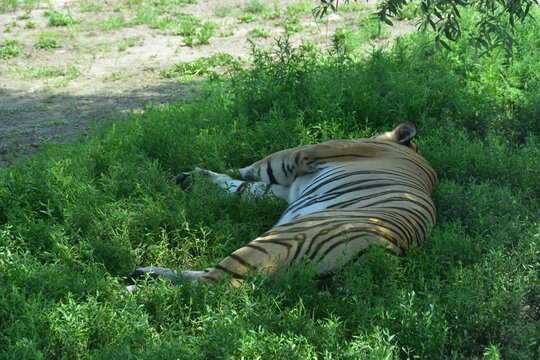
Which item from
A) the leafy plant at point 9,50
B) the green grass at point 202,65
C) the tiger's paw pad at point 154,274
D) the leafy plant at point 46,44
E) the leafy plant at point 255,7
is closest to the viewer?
the tiger's paw pad at point 154,274

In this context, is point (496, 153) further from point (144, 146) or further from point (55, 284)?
point (55, 284)

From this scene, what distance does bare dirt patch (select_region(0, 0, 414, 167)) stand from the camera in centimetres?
607

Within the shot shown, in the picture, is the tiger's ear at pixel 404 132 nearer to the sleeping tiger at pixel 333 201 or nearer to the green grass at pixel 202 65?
the sleeping tiger at pixel 333 201

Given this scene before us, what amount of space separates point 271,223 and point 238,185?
456mm

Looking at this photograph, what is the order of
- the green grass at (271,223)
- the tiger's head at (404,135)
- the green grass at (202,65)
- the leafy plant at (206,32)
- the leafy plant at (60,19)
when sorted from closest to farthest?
the green grass at (271,223)
the tiger's head at (404,135)
the green grass at (202,65)
the leafy plant at (206,32)
the leafy plant at (60,19)

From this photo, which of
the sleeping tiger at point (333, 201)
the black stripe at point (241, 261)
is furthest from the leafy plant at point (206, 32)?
the black stripe at point (241, 261)

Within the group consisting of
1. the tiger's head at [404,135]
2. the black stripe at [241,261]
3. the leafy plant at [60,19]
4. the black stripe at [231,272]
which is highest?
the leafy plant at [60,19]

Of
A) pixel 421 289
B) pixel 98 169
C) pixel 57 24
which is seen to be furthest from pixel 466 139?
pixel 57 24

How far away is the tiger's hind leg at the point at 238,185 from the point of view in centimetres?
414

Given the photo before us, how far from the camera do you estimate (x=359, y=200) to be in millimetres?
3545

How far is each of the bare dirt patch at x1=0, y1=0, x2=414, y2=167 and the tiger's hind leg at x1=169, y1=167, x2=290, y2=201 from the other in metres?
1.65

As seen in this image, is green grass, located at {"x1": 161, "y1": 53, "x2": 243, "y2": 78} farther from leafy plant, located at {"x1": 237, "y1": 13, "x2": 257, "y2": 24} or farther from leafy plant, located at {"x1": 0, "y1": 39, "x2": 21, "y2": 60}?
leafy plant, located at {"x1": 0, "y1": 39, "x2": 21, "y2": 60}

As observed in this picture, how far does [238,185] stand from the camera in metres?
4.28

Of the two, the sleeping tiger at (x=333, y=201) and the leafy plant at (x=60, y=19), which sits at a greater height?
the leafy plant at (x=60, y=19)
